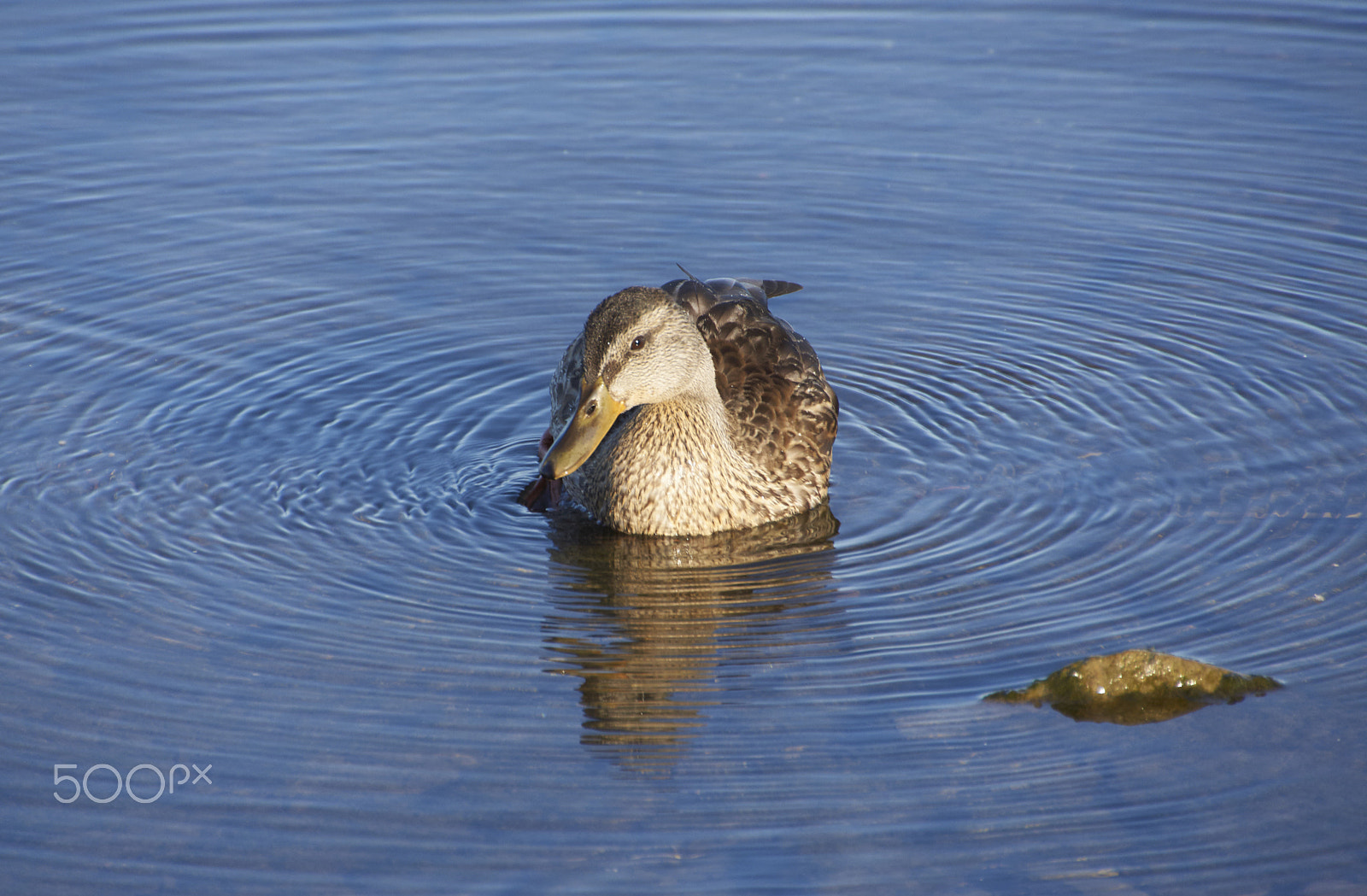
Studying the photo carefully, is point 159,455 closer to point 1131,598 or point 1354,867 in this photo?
point 1131,598

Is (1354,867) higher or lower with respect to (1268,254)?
lower

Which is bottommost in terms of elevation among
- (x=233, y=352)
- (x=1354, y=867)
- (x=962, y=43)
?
(x=1354, y=867)

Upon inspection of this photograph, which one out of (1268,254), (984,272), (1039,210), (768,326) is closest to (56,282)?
(768,326)

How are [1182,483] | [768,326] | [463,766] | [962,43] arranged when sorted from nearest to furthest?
1. [463,766]
2. [1182,483]
3. [768,326]
4. [962,43]

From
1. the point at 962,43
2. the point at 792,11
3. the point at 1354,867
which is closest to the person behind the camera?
the point at 1354,867

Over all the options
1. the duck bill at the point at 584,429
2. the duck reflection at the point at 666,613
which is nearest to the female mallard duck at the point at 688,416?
the duck bill at the point at 584,429

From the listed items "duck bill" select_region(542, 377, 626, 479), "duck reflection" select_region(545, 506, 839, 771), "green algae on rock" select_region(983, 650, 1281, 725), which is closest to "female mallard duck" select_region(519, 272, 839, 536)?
"duck bill" select_region(542, 377, 626, 479)

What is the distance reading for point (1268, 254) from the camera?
445 inches

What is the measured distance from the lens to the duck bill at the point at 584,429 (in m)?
7.36

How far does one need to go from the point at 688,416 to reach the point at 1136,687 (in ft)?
9.21

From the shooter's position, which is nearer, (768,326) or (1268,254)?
(768,326)

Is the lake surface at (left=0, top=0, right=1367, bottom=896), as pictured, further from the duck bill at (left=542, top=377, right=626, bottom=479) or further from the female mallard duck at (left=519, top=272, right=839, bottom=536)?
the duck bill at (left=542, top=377, right=626, bottom=479)

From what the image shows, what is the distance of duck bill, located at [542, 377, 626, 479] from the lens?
7.36 meters

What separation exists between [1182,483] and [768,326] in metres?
2.40
